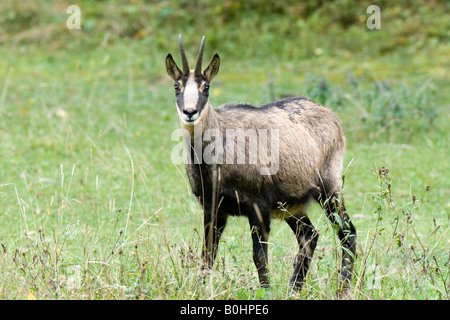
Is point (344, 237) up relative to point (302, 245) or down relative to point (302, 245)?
up

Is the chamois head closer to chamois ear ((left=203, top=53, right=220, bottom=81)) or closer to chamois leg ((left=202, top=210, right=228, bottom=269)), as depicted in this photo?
chamois ear ((left=203, top=53, right=220, bottom=81))

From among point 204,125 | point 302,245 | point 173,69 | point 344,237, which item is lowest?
point 302,245

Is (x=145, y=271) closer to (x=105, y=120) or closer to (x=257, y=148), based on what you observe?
(x=257, y=148)

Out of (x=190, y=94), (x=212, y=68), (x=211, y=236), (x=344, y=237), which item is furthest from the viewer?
(x=344, y=237)

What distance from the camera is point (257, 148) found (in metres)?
5.91

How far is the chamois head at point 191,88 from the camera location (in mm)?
5426

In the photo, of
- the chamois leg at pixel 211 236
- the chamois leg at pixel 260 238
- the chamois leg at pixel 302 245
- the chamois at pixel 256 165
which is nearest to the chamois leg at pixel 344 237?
the chamois at pixel 256 165

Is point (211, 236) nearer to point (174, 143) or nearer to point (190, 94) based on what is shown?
point (190, 94)

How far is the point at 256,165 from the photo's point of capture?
19.1ft

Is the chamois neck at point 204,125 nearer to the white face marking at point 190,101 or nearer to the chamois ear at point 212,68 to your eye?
the white face marking at point 190,101

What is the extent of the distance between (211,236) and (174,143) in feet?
17.6

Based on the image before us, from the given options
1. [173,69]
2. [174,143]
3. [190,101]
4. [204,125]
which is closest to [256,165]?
[204,125]
